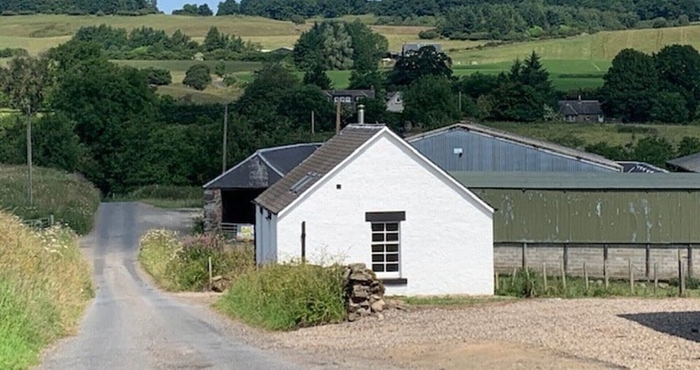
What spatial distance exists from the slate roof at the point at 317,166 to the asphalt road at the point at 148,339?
3746mm

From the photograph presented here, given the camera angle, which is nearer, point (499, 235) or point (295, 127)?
point (499, 235)

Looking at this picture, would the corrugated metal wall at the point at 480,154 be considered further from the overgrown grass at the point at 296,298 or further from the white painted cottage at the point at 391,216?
the overgrown grass at the point at 296,298

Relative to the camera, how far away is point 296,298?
2172 cm

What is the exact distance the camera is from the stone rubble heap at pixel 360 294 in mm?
21406

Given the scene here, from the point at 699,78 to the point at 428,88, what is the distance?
29.0 m

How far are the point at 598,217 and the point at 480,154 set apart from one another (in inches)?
376

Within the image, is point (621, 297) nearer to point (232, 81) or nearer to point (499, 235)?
point (499, 235)

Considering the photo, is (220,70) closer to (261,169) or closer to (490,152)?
(261,169)

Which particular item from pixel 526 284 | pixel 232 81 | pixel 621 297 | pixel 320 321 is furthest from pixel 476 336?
pixel 232 81

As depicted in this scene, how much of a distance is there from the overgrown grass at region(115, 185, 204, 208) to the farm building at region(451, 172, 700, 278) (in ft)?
103

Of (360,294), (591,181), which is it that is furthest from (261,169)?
(360,294)

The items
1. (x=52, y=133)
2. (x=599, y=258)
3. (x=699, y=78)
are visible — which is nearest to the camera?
(x=599, y=258)

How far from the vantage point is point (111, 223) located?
5900cm

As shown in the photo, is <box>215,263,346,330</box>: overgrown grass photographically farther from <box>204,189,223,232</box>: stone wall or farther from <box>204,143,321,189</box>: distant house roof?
<box>204,189,223,232</box>: stone wall
